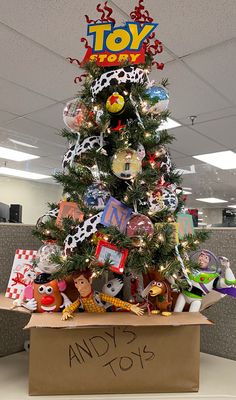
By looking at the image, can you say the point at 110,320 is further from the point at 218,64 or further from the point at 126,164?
the point at 218,64

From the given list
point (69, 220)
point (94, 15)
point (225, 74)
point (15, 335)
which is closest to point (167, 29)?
point (94, 15)

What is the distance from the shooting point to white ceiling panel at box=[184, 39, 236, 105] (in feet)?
7.00

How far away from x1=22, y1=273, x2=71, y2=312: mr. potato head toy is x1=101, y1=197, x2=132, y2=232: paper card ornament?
23 centimetres

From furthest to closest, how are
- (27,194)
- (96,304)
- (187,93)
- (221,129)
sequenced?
1. (27,194)
2. (221,129)
3. (187,93)
4. (96,304)

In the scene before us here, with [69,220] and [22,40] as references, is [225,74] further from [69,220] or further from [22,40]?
[69,220]

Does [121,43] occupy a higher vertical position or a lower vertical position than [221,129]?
lower

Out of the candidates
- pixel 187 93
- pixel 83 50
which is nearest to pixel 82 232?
pixel 83 50

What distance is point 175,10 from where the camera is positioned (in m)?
1.77

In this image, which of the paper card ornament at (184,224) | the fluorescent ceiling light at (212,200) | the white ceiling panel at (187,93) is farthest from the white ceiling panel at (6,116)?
the fluorescent ceiling light at (212,200)

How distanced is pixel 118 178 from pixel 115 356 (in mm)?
461

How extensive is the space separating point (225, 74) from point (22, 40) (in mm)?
1408

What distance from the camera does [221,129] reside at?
3676mm

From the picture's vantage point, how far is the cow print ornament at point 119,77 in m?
0.95

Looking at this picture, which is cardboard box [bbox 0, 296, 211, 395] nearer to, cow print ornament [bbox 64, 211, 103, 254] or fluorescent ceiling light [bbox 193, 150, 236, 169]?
cow print ornament [bbox 64, 211, 103, 254]
